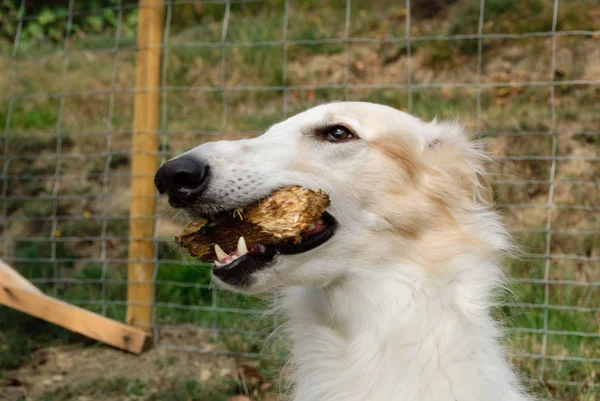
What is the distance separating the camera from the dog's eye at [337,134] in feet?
8.89

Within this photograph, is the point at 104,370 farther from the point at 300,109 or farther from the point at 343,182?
→ the point at 300,109

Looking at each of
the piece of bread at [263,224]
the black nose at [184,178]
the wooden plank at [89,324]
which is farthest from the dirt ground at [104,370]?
the black nose at [184,178]

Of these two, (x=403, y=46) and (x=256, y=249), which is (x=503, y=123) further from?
(x=256, y=249)

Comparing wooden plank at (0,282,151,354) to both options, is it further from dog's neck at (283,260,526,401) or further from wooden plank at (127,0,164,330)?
dog's neck at (283,260,526,401)

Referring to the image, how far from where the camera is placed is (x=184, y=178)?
7.42ft

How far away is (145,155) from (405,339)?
2.61 meters

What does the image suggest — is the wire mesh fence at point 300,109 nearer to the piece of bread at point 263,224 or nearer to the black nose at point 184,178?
the piece of bread at point 263,224

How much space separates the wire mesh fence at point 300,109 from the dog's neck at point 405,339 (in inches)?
26.3

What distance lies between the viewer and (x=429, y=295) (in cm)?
251

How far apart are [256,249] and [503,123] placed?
3962mm

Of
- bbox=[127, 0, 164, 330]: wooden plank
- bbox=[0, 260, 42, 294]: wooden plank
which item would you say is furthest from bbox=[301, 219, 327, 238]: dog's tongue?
bbox=[0, 260, 42, 294]: wooden plank

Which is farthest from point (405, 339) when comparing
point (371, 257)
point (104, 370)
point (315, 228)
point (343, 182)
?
point (104, 370)

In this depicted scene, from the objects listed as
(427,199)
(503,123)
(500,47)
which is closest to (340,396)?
(427,199)

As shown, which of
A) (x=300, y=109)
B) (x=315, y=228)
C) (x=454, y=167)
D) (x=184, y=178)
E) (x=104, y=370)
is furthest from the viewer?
(x=300, y=109)
